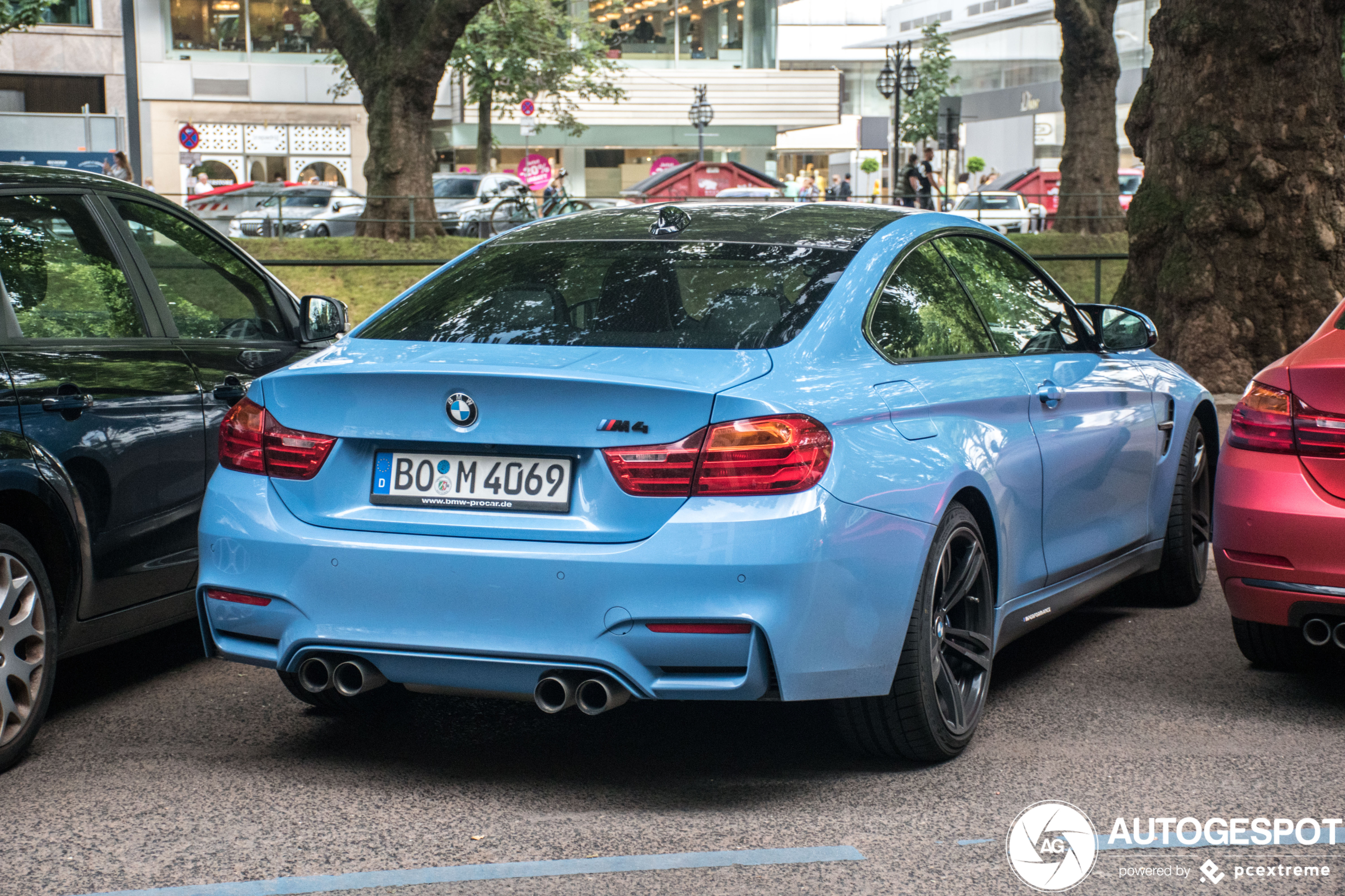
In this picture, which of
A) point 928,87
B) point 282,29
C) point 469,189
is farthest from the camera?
point 928,87

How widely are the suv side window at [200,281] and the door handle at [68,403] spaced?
69cm

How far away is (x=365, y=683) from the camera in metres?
3.90

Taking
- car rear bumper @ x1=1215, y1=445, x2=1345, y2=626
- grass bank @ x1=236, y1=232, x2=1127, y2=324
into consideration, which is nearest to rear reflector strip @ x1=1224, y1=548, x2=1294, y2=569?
car rear bumper @ x1=1215, y1=445, x2=1345, y2=626

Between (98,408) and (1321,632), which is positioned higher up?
(98,408)

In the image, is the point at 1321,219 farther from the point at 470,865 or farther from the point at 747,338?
the point at 470,865

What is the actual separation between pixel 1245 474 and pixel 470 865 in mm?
2598

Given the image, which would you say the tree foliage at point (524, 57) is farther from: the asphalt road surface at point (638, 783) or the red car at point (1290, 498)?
the red car at point (1290, 498)

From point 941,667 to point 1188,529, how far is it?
7.70 ft

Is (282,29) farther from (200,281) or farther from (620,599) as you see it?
(620,599)

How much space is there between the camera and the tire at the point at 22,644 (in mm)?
4270

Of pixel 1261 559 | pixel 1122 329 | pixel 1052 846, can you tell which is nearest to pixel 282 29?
pixel 1122 329

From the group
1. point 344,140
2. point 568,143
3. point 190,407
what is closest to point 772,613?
point 190,407

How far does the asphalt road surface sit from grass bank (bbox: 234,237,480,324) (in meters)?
15.1

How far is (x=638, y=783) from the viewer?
4195mm
